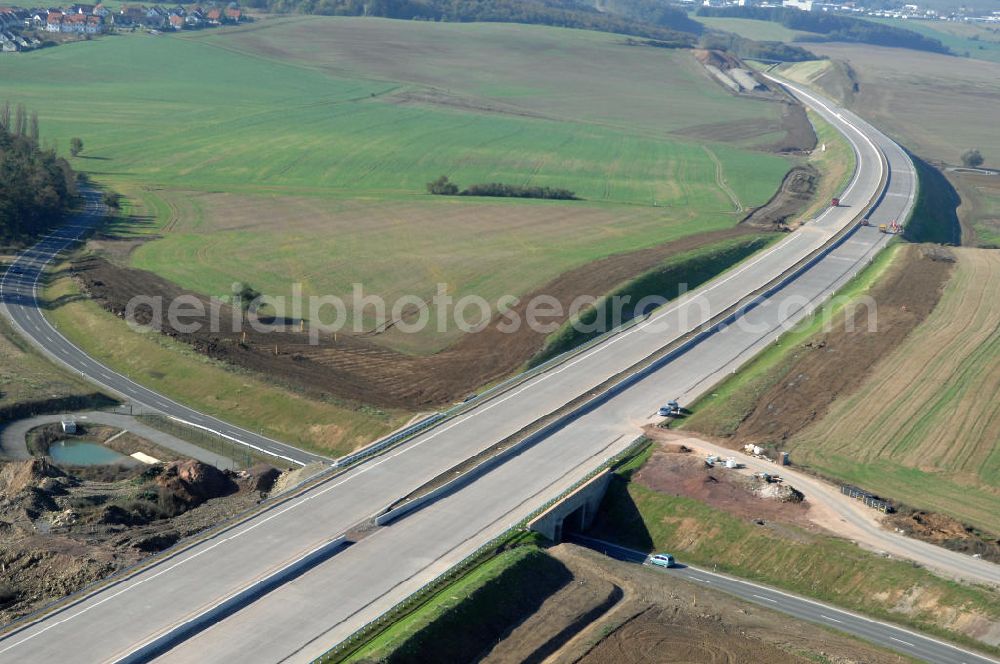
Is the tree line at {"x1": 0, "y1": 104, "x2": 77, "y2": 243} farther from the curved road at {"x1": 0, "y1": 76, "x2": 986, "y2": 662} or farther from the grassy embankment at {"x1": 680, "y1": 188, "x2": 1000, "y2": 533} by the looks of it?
the grassy embankment at {"x1": 680, "y1": 188, "x2": 1000, "y2": 533}

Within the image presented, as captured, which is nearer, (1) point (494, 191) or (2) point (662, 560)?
(2) point (662, 560)

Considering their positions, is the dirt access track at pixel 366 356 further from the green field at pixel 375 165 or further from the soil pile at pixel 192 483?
the soil pile at pixel 192 483

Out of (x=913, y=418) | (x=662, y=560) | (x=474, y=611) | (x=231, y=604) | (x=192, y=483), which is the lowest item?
(x=662, y=560)

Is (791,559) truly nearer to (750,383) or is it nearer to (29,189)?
(750,383)

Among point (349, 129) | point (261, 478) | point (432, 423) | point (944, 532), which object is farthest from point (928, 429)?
point (349, 129)

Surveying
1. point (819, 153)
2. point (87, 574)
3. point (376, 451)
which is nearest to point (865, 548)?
point (376, 451)

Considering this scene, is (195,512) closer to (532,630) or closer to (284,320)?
(532,630)
